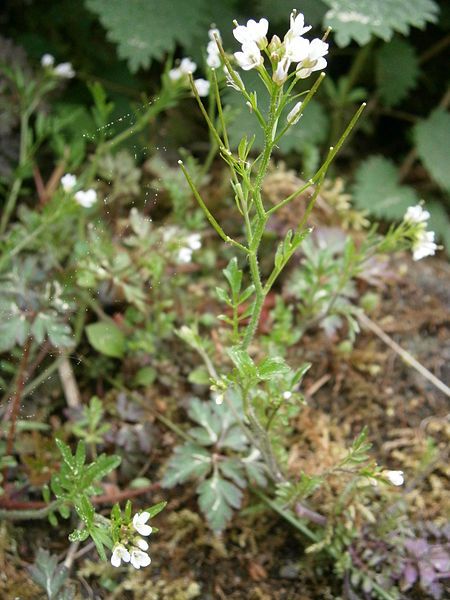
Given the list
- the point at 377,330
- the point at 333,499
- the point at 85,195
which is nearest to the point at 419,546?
the point at 333,499

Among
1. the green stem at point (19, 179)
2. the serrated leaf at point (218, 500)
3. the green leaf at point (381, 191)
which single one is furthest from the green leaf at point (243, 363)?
the green leaf at point (381, 191)

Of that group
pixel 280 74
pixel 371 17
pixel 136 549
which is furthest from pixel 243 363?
pixel 371 17

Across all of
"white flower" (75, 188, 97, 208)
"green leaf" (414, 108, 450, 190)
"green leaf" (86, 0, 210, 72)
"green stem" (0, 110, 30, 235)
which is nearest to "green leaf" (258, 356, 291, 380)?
"white flower" (75, 188, 97, 208)

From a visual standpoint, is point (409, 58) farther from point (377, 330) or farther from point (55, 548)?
point (55, 548)

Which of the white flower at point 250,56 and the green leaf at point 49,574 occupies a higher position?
the white flower at point 250,56

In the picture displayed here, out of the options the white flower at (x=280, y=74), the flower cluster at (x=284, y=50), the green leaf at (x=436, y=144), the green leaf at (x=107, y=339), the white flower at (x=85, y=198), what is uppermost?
the flower cluster at (x=284, y=50)

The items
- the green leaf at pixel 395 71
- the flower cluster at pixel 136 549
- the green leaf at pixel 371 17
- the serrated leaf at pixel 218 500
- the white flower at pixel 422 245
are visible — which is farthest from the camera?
the green leaf at pixel 395 71

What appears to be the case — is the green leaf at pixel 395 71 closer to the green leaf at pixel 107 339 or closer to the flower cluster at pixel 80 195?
the flower cluster at pixel 80 195
